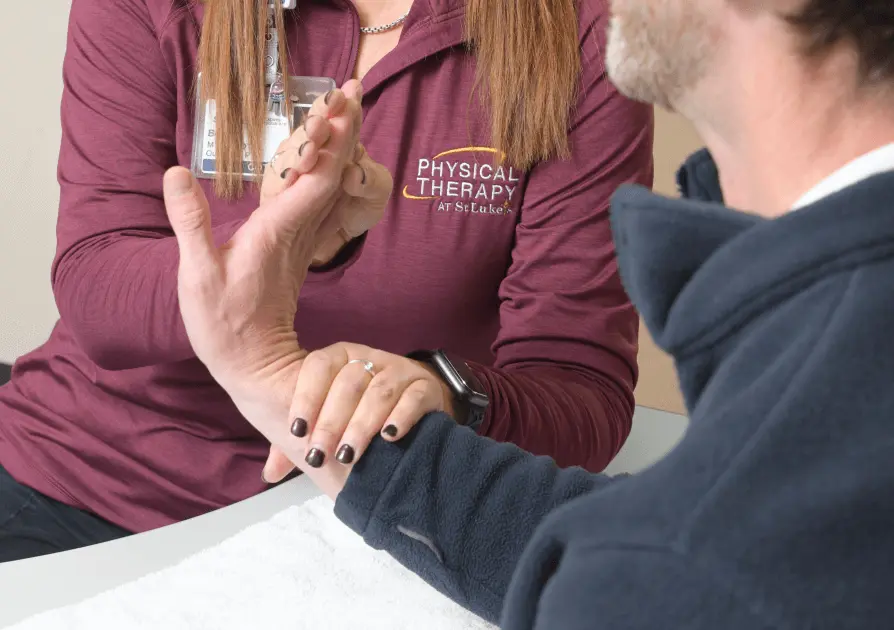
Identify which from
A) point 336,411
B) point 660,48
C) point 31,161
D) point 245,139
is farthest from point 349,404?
point 31,161

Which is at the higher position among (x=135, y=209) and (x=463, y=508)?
(x=135, y=209)

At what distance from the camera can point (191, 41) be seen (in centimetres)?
100

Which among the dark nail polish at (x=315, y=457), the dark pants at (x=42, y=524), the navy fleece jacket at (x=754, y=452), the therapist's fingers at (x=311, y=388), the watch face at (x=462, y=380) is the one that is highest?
the navy fleece jacket at (x=754, y=452)

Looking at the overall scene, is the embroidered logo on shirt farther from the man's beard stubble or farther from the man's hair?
the man's hair

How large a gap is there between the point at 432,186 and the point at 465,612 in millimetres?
528

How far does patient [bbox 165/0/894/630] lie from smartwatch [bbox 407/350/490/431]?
0.59ft

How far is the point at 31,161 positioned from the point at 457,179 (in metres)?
1.43

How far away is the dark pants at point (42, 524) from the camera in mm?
962

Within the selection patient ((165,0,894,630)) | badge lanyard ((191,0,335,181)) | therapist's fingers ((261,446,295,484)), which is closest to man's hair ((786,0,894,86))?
patient ((165,0,894,630))

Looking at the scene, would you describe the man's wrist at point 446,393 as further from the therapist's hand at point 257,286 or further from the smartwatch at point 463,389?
the therapist's hand at point 257,286

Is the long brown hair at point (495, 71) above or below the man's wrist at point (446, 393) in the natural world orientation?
above

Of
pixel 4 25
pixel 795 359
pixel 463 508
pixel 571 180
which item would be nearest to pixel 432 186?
pixel 571 180

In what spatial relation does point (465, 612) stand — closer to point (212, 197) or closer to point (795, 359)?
point (795, 359)

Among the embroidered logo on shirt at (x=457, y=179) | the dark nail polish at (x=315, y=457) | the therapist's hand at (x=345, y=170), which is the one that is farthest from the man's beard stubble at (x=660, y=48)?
the embroidered logo on shirt at (x=457, y=179)
